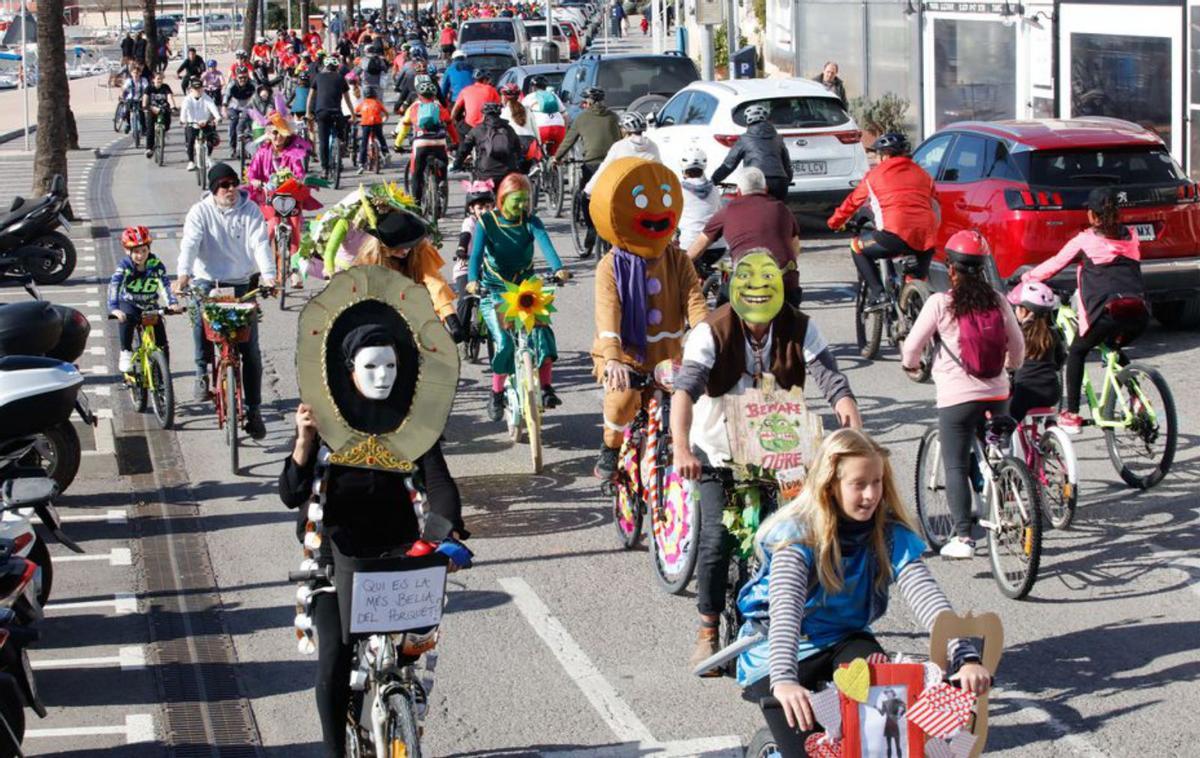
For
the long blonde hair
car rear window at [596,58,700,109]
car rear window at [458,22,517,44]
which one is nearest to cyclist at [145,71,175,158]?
car rear window at [596,58,700,109]

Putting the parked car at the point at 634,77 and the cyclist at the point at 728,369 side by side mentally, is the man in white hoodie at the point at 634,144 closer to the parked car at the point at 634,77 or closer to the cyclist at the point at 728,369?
the cyclist at the point at 728,369

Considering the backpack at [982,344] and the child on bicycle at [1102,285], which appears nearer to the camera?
the backpack at [982,344]

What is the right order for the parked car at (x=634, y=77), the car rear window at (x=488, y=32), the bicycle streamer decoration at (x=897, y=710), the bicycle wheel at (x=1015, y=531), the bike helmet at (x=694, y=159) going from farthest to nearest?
the car rear window at (x=488, y=32), the parked car at (x=634, y=77), the bike helmet at (x=694, y=159), the bicycle wheel at (x=1015, y=531), the bicycle streamer decoration at (x=897, y=710)

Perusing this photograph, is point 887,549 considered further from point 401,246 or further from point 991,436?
point 401,246

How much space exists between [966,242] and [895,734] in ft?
14.6

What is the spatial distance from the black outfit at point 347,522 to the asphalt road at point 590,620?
1113mm

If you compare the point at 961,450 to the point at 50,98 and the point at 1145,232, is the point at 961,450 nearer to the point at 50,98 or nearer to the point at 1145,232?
the point at 1145,232

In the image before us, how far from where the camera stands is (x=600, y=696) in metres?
7.84

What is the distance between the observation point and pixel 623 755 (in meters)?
7.17

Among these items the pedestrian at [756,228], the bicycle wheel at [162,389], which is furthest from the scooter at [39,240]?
the pedestrian at [756,228]

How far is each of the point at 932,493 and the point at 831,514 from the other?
14.9 feet

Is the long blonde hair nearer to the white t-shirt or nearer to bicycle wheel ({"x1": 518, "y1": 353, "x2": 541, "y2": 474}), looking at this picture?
the white t-shirt

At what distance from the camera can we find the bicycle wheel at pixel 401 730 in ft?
19.1

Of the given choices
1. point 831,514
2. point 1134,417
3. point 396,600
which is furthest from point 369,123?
point 831,514
